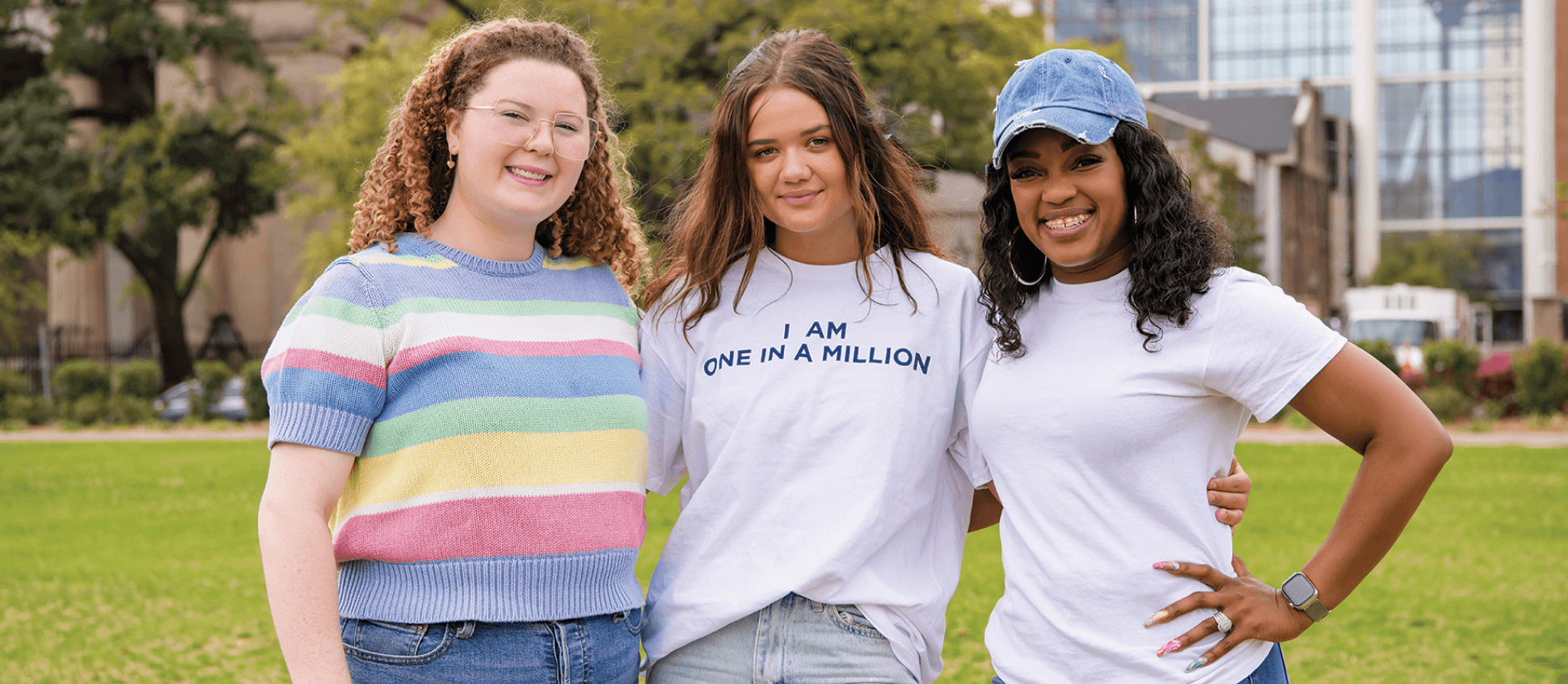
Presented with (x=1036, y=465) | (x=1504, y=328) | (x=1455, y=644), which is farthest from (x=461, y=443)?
(x=1504, y=328)

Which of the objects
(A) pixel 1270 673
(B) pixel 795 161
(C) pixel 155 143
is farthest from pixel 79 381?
(A) pixel 1270 673

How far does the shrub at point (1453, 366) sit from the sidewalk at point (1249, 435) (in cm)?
136

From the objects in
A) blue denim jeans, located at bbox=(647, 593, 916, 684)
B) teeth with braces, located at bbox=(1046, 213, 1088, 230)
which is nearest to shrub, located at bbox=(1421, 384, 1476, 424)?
teeth with braces, located at bbox=(1046, 213, 1088, 230)

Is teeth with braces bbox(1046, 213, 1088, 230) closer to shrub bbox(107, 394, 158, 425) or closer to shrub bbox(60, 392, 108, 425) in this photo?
shrub bbox(107, 394, 158, 425)

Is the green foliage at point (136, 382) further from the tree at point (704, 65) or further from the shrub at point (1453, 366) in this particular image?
the shrub at point (1453, 366)

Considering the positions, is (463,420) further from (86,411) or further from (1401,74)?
(1401,74)

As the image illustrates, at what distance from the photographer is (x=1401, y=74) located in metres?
80.8

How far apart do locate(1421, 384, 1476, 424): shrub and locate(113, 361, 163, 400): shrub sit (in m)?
24.1

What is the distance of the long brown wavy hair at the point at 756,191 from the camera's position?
9.10 feet

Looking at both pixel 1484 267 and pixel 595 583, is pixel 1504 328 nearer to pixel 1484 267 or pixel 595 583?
pixel 1484 267

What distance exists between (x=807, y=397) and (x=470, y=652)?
0.84 meters

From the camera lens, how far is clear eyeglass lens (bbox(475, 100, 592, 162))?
2535 millimetres

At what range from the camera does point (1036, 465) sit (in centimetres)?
250

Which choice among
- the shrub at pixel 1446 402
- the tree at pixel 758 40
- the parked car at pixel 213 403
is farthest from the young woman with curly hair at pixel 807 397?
the parked car at pixel 213 403
